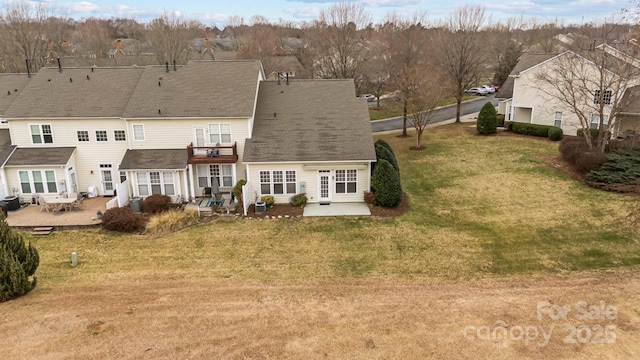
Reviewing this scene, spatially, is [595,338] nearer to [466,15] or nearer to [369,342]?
[369,342]

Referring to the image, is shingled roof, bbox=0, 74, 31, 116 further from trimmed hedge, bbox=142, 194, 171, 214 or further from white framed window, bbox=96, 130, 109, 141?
trimmed hedge, bbox=142, 194, 171, 214

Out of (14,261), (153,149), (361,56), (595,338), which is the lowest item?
(595,338)

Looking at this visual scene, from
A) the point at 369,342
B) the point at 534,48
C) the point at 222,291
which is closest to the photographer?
the point at 369,342

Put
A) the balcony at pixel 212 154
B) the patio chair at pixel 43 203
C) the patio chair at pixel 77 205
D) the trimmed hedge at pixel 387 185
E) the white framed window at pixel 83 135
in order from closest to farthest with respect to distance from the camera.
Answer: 1. the trimmed hedge at pixel 387 185
2. the patio chair at pixel 43 203
3. the patio chair at pixel 77 205
4. the balcony at pixel 212 154
5. the white framed window at pixel 83 135

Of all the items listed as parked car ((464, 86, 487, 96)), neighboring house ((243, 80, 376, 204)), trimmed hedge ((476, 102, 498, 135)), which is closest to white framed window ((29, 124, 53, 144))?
neighboring house ((243, 80, 376, 204))

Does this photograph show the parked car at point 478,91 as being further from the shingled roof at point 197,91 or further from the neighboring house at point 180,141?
the shingled roof at point 197,91

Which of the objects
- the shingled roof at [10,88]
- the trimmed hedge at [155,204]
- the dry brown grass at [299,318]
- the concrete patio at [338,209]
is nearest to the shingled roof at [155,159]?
the trimmed hedge at [155,204]

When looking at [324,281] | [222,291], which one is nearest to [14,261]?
[222,291]
